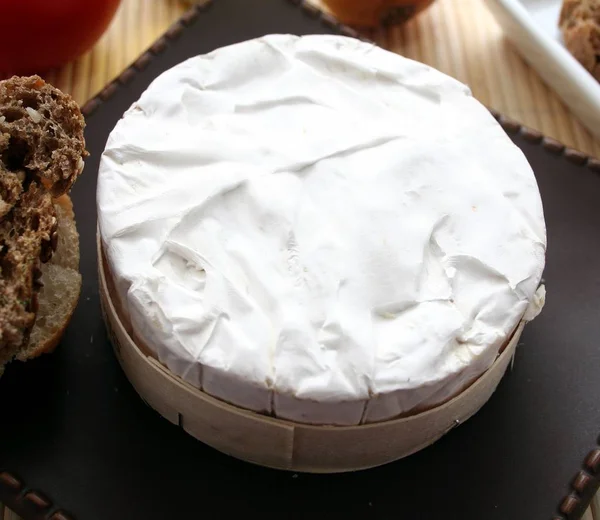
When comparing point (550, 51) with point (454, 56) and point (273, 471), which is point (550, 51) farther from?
point (273, 471)

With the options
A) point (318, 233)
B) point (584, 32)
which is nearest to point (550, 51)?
point (584, 32)

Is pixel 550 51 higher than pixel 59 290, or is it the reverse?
pixel 550 51

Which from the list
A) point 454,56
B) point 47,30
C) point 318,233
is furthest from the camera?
point 454,56

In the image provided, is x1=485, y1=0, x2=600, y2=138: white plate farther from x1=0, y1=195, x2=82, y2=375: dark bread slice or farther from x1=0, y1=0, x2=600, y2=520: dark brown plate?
x1=0, y1=195, x2=82, y2=375: dark bread slice

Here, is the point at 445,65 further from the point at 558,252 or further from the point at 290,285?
the point at 290,285

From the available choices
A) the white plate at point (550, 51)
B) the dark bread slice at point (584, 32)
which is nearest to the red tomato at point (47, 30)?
the white plate at point (550, 51)

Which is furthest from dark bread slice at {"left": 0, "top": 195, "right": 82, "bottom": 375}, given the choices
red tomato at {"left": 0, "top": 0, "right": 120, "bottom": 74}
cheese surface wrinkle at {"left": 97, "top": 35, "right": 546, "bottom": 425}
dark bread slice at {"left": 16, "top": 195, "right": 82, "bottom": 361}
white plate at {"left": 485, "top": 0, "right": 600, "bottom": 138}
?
white plate at {"left": 485, "top": 0, "right": 600, "bottom": 138}

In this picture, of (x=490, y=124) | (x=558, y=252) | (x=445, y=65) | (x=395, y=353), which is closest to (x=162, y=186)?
(x=395, y=353)
